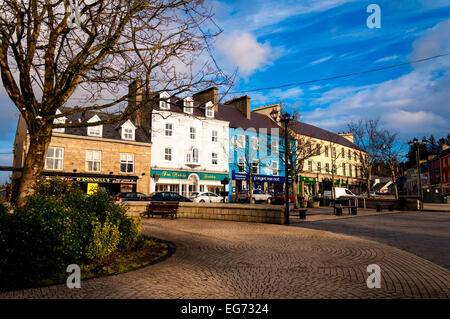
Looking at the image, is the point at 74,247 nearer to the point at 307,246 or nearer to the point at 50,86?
the point at 50,86

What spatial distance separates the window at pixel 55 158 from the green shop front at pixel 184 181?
29.7 feet

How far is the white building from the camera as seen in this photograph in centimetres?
3350

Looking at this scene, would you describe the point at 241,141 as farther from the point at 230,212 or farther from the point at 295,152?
the point at 230,212

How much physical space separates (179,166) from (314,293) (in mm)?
31236

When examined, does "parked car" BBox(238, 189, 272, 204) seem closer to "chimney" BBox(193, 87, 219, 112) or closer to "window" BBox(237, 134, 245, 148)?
"window" BBox(237, 134, 245, 148)

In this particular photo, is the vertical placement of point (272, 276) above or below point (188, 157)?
below

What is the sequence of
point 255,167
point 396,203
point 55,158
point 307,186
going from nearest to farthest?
point 396,203 < point 55,158 < point 255,167 < point 307,186

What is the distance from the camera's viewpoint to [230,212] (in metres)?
15.9

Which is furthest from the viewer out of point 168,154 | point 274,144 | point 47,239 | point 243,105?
point 243,105

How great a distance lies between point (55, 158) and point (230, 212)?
19.8m

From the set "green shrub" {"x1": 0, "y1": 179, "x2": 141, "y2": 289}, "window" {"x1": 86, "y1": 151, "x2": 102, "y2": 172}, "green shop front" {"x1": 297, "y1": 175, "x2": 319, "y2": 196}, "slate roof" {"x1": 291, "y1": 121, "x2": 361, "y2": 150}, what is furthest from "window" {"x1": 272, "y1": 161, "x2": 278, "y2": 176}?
"green shrub" {"x1": 0, "y1": 179, "x2": 141, "y2": 289}

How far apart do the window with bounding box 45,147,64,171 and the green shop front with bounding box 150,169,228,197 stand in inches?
356

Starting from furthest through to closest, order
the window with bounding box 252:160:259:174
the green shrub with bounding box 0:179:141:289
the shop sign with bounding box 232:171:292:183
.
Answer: the window with bounding box 252:160:259:174 → the shop sign with bounding box 232:171:292:183 → the green shrub with bounding box 0:179:141:289

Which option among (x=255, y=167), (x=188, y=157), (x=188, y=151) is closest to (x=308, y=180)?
(x=255, y=167)
